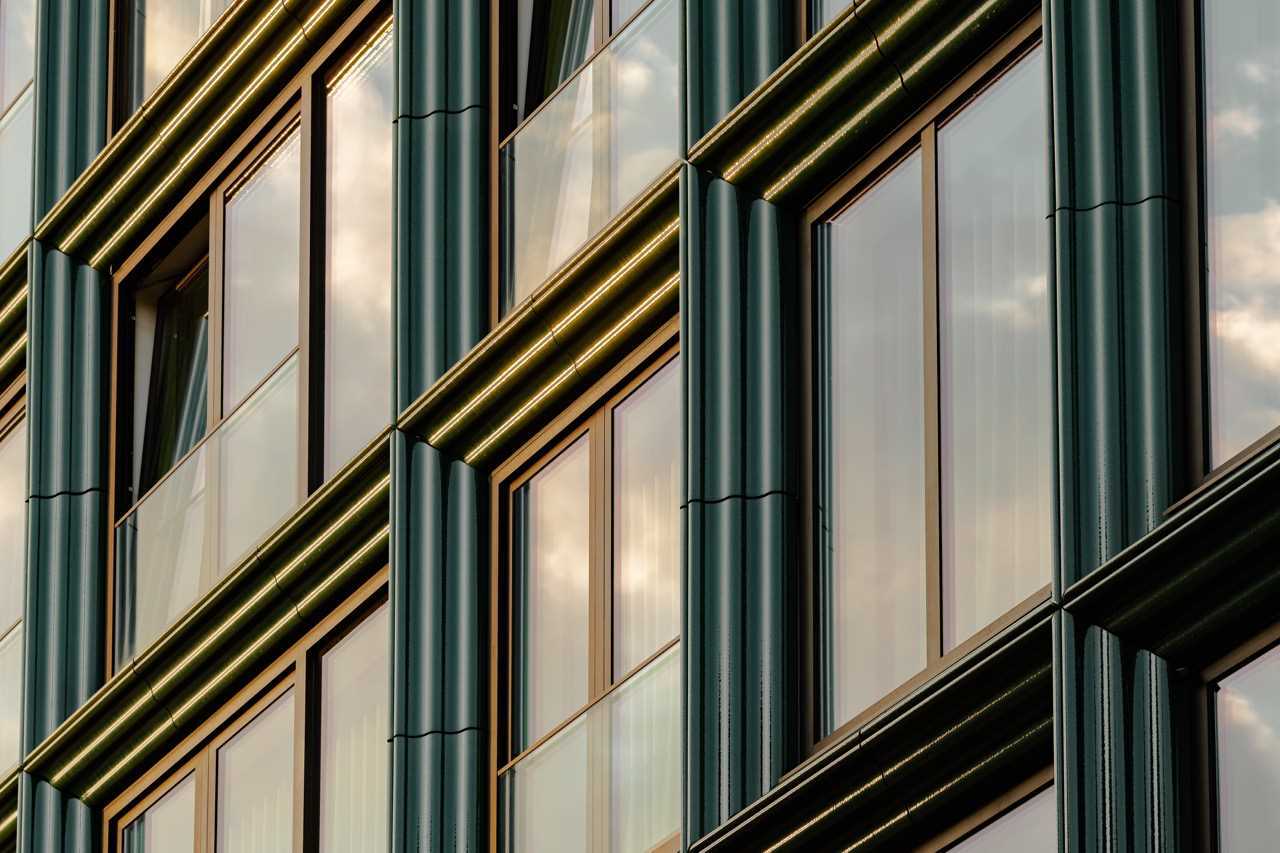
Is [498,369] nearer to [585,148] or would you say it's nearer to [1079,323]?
[585,148]

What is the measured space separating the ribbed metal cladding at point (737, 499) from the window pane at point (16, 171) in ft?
38.2

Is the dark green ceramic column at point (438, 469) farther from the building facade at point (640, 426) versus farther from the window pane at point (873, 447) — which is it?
the window pane at point (873, 447)

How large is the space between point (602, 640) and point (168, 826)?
620cm

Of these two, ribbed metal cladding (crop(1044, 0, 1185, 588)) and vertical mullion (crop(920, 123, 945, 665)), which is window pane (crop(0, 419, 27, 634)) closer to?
vertical mullion (crop(920, 123, 945, 665))

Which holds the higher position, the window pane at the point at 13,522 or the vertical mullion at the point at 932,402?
the window pane at the point at 13,522

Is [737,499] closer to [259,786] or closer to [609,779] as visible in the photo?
[609,779]

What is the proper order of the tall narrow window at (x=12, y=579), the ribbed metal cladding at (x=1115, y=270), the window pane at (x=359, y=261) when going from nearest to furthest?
the ribbed metal cladding at (x=1115, y=270), the window pane at (x=359, y=261), the tall narrow window at (x=12, y=579)

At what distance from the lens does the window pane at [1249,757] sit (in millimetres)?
16422

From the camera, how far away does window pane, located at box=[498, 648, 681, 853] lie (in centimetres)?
2144

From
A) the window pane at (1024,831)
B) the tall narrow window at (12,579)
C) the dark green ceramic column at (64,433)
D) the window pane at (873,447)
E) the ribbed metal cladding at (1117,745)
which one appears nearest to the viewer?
the ribbed metal cladding at (1117,745)

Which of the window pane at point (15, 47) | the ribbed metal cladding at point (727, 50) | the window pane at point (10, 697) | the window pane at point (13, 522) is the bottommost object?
the window pane at point (10, 697)

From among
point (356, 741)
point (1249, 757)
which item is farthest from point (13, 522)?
point (1249, 757)

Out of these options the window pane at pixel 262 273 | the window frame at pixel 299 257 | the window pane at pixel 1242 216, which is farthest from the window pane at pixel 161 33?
the window pane at pixel 1242 216

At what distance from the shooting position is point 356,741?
24875 millimetres
